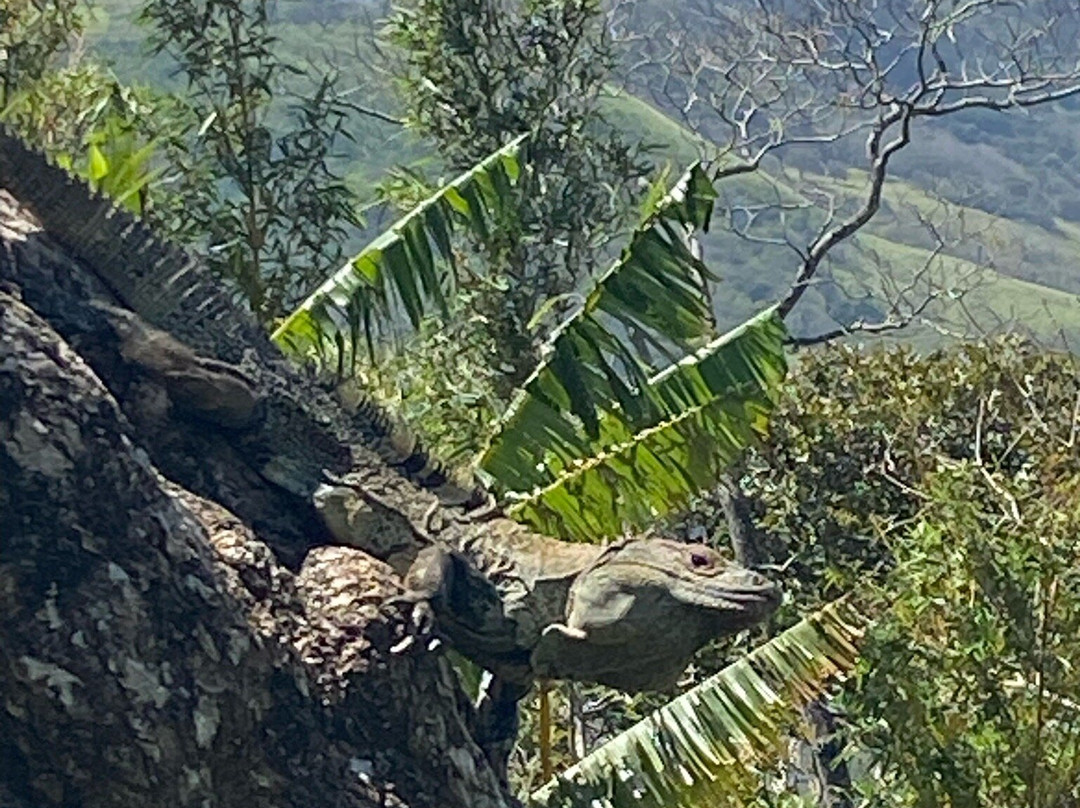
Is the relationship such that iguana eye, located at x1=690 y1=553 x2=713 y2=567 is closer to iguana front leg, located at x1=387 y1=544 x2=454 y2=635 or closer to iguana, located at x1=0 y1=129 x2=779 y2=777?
iguana, located at x1=0 y1=129 x2=779 y2=777

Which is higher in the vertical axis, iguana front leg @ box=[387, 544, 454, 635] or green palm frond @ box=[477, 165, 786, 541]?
green palm frond @ box=[477, 165, 786, 541]

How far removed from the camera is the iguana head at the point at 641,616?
6105mm

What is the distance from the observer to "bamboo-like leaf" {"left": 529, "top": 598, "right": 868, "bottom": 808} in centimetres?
700

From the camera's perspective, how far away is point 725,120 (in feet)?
63.4

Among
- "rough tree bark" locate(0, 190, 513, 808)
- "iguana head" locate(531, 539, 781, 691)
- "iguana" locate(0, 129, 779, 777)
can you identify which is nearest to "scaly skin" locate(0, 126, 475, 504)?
"iguana" locate(0, 129, 779, 777)

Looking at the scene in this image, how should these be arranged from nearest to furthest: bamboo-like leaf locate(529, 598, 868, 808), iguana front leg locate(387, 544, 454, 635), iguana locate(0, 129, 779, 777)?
iguana front leg locate(387, 544, 454, 635)
iguana locate(0, 129, 779, 777)
bamboo-like leaf locate(529, 598, 868, 808)

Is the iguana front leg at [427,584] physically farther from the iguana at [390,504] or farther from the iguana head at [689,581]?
the iguana head at [689,581]

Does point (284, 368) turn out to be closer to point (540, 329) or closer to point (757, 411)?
point (757, 411)

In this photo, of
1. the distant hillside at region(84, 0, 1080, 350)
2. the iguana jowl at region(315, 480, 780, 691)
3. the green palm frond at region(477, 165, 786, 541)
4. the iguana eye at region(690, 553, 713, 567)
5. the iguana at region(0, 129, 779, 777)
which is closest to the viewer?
the iguana at region(0, 129, 779, 777)

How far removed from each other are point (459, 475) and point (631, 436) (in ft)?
5.06

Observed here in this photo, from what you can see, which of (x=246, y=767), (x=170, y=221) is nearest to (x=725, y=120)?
(x=170, y=221)

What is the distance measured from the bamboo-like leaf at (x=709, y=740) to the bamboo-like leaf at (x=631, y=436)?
101 centimetres

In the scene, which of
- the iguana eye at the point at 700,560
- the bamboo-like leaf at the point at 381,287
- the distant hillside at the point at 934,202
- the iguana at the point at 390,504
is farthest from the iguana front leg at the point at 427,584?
the distant hillside at the point at 934,202

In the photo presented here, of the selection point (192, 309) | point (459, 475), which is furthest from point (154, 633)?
point (459, 475)
